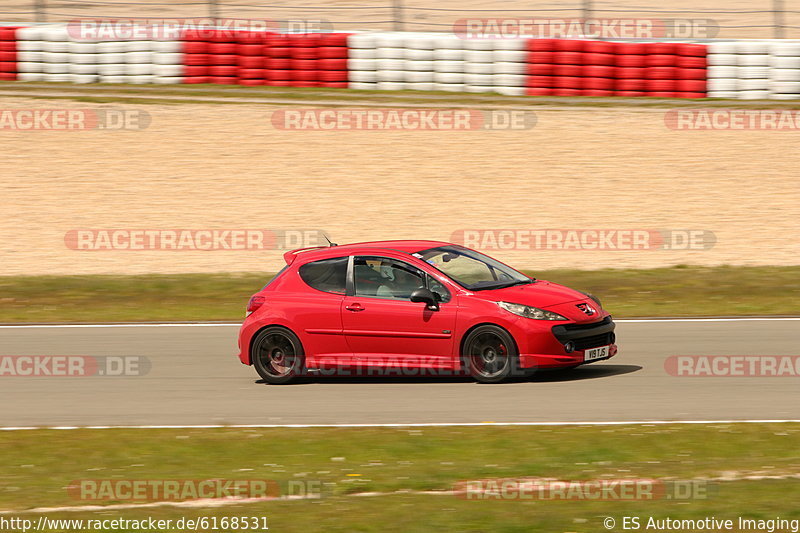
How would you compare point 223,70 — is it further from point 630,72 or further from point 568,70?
point 630,72

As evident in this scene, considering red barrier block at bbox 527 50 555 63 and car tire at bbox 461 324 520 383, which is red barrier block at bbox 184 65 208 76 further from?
car tire at bbox 461 324 520 383

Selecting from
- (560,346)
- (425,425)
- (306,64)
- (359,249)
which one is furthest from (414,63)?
(425,425)

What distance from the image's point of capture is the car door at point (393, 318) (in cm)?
1131

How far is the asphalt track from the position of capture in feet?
33.2

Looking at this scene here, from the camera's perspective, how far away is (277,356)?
1198 centimetres

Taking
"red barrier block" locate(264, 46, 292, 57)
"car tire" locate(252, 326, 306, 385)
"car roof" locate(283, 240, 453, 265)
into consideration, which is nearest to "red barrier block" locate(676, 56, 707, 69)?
"red barrier block" locate(264, 46, 292, 57)

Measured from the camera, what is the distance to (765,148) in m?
23.7

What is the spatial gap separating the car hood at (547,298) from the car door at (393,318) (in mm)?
480

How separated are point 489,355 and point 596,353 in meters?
Result: 1.04

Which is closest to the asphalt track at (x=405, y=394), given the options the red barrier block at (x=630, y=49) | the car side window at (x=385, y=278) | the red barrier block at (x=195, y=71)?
the car side window at (x=385, y=278)

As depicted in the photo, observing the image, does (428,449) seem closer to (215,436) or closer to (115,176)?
(215,436)

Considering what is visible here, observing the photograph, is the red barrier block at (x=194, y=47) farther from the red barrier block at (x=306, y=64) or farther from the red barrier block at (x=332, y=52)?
the red barrier block at (x=332, y=52)

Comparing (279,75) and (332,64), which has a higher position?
(332,64)

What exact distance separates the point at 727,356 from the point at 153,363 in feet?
20.6
